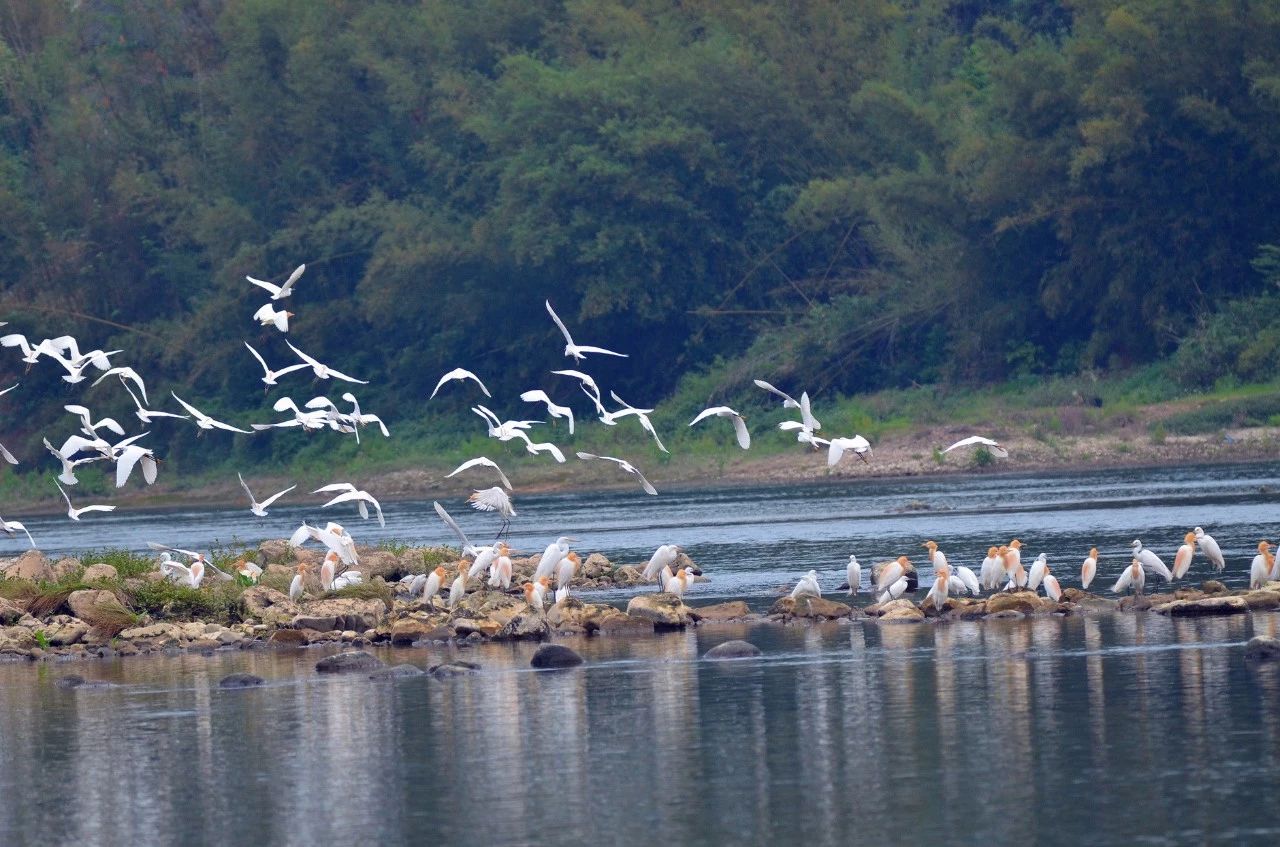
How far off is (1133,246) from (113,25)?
37968 mm

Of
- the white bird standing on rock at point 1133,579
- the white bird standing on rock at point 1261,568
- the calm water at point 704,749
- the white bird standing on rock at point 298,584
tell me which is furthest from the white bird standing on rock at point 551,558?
the white bird standing on rock at point 1261,568

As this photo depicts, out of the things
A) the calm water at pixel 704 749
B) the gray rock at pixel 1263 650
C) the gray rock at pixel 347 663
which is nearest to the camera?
the calm water at pixel 704 749

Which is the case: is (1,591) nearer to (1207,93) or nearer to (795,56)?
(1207,93)

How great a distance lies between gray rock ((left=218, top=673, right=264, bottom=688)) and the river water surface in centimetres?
32

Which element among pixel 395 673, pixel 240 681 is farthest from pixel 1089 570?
pixel 240 681

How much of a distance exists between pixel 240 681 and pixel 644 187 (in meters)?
37.8

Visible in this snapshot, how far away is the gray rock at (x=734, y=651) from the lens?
21031 millimetres

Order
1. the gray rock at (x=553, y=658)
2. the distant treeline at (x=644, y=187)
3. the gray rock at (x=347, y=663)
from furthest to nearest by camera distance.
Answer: the distant treeline at (x=644, y=187) → the gray rock at (x=347, y=663) → the gray rock at (x=553, y=658)

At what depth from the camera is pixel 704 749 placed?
54.0 feet

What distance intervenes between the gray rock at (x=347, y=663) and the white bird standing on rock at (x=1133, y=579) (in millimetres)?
7992

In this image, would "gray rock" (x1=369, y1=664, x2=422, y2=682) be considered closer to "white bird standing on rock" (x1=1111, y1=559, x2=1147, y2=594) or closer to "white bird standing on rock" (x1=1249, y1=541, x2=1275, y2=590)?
"white bird standing on rock" (x1=1111, y1=559, x2=1147, y2=594)

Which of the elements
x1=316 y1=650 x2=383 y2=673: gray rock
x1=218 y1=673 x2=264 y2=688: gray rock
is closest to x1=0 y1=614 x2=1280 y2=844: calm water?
x1=218 y1=673 x2=264 y2=688: gray rock

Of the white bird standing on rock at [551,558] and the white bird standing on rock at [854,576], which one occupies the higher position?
the white bird standing on rock at [551,558]

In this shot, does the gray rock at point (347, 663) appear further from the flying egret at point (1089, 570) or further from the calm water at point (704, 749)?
the flying egret at point (1089, 570)
